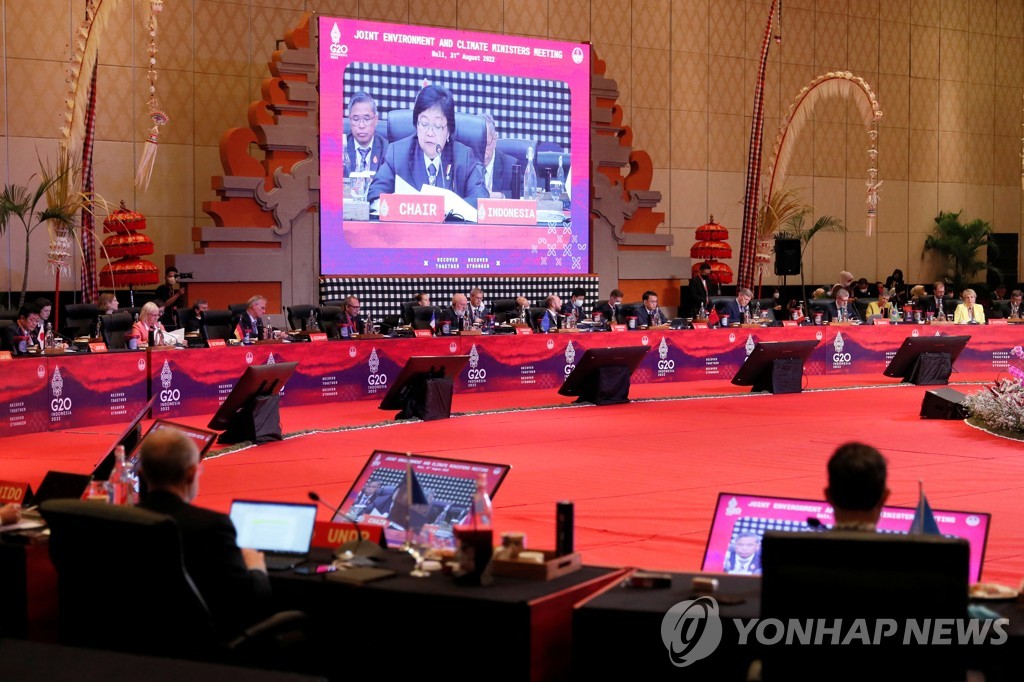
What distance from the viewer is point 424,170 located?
15555mm

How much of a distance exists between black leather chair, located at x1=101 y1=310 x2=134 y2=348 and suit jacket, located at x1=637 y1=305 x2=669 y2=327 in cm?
576

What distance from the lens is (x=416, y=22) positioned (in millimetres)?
17047

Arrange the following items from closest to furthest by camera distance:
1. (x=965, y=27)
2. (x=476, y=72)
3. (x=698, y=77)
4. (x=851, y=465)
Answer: (x=851, y=465) < (x=476, y=72) < (x=698, y=77) < (x=965, y=27)

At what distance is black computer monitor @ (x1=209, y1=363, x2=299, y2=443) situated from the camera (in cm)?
901

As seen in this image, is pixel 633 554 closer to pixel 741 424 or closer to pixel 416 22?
pixel 741 424

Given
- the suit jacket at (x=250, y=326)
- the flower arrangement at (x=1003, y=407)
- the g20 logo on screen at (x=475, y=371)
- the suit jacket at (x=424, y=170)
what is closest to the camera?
the flower arrangement at (x=1003, y=407)

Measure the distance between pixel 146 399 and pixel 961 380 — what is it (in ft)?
31.2

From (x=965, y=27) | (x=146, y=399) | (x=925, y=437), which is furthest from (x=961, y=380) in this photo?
(x=965, y=27)

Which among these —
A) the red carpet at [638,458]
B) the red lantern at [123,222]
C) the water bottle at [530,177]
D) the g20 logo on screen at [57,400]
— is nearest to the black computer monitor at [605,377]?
the red carpet at [638,458]

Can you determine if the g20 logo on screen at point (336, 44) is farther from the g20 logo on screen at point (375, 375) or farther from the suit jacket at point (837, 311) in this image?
the suit jacket at point (837, 311)

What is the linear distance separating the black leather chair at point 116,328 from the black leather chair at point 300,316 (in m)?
1.84

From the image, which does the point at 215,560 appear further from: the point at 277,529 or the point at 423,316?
the point at 423,316

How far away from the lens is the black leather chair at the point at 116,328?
1044 cm

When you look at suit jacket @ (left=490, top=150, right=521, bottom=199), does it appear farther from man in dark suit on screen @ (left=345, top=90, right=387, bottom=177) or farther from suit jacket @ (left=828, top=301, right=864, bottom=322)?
suit jacket @ (left=828, top=301, right=864, bottom=322)
